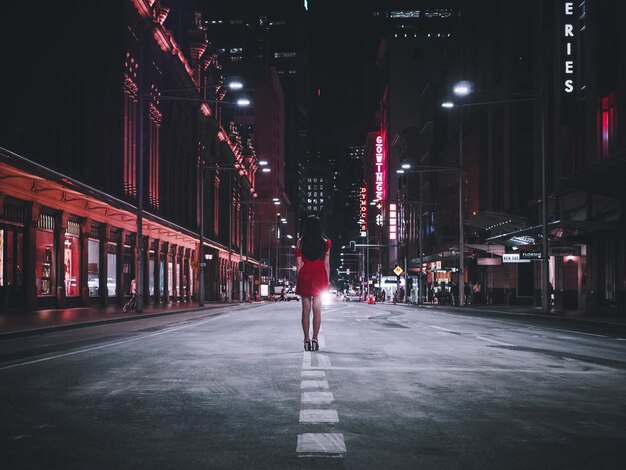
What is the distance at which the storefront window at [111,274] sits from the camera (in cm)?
4462

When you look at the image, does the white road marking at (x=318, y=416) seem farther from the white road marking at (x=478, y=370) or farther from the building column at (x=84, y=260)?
the building column at (x=84, y=260)

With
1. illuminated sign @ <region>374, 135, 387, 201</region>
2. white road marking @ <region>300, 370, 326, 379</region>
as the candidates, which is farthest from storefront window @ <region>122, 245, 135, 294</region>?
illuminated sign @ <region>374, 135, 387, 201</region>

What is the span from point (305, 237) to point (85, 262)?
29876mm

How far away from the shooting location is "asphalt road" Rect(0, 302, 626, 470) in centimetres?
499

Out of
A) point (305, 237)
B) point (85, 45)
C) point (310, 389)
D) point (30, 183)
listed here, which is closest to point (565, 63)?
point (85, 45)

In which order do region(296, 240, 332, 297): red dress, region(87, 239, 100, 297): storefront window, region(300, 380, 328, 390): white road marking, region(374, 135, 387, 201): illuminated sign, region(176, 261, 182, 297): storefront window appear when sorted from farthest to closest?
region(374, 135, 387, 201): illuminated sign, region(176, 261, 182, 297): storefront window, region(87, 239, 100, 297): storefront window, region(296, 240, 332, 297): red dress, region(300, 380, 328, 390): white road marking

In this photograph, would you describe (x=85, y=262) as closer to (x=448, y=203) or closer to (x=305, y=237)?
(x=305, y=237)

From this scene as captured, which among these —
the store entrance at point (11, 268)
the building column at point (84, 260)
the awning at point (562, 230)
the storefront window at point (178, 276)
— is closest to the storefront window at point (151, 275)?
the storefront window at point (178, 276)

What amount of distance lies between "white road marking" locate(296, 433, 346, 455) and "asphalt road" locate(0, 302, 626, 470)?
0.01 metres

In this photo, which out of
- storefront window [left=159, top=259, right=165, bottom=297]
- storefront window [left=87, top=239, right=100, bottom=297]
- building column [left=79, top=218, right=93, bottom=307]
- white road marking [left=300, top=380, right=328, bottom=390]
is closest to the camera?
white road marking [left=300, top=380, right=328, bottom=390]

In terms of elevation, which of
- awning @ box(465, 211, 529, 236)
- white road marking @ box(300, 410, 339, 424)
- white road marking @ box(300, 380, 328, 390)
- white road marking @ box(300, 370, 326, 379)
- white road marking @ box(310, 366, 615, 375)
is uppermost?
awning @ box(465, 211, 529, 236)

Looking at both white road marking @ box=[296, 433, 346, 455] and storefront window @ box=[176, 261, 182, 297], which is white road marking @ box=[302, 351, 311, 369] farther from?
storefront window @ box=[176, 261, 182, 297]

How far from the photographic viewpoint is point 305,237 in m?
12.1

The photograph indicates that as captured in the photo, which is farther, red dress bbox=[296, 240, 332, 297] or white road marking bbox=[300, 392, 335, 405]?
red dress bbox=[296, 240, 332, 297]
